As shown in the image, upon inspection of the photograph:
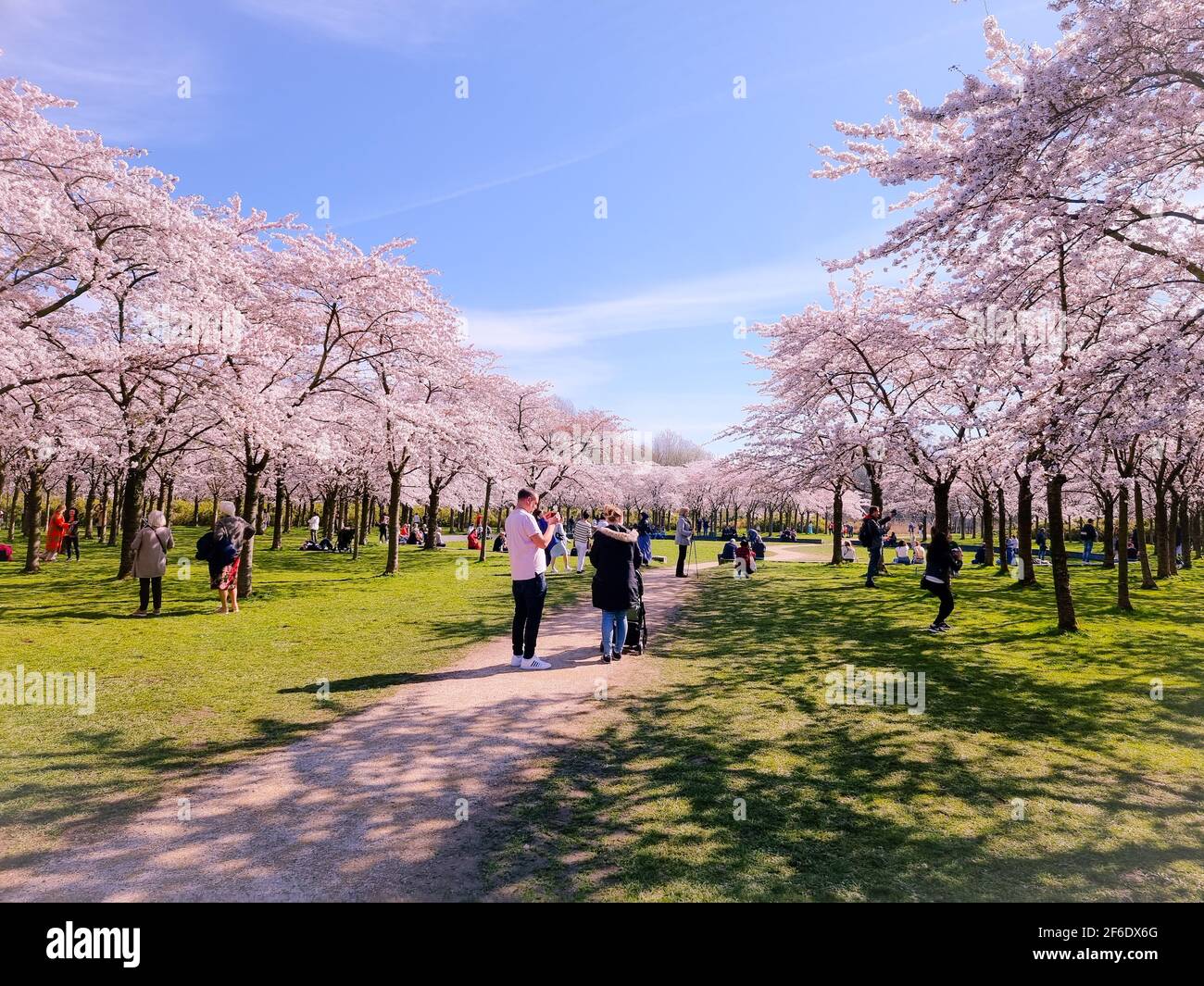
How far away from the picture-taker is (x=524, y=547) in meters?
8.35

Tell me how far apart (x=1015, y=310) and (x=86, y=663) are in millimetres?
14874

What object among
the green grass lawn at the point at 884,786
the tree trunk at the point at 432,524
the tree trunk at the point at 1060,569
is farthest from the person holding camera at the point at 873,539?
the tree trunk at the point at 432,524

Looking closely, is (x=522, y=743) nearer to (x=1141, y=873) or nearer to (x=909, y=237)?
(x=1141, y=873)

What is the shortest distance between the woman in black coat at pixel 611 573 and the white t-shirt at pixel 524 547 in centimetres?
92

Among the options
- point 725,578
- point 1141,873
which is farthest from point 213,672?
point 725,578

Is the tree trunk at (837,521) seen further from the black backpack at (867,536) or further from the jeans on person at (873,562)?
the jeans on person at (873,562)

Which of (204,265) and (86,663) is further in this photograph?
(204,265)

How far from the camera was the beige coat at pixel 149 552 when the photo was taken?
38.4ft

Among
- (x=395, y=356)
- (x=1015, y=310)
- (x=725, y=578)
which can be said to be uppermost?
(x=395, y=356)

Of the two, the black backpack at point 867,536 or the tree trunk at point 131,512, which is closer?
the tree trunk at point 131,512

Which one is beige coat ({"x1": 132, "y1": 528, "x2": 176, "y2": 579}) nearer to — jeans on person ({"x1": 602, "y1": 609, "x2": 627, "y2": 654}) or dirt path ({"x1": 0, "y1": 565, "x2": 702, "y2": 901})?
dirt path ({"x1": 0, "y1": 565, "x2": 702, "y2": 901})

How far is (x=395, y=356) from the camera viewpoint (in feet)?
64.1
